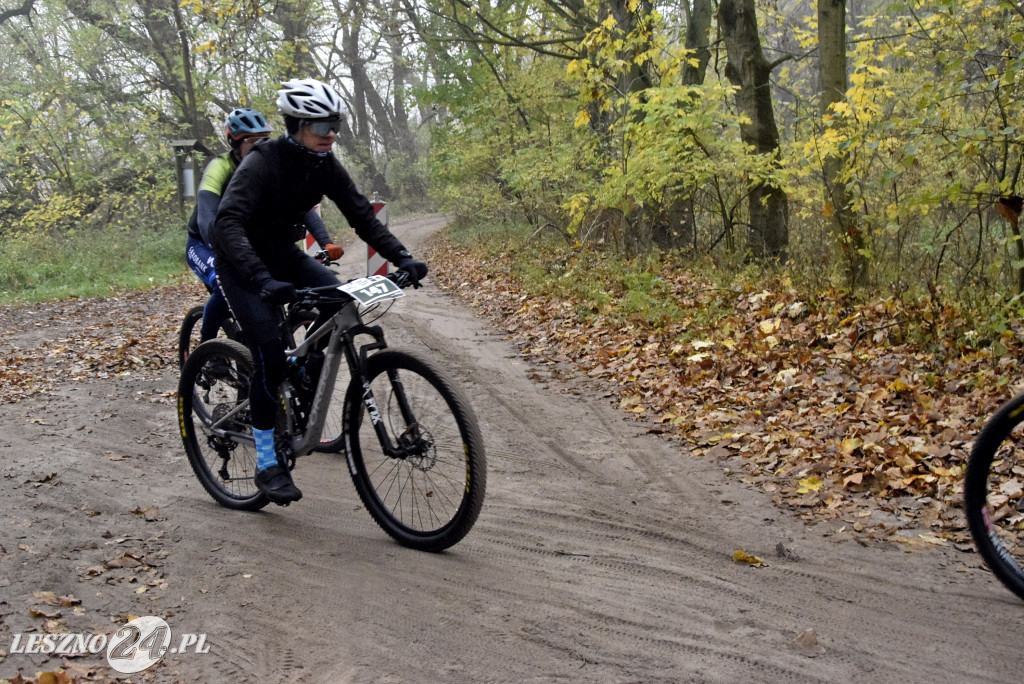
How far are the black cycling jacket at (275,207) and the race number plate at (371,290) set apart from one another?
252mm

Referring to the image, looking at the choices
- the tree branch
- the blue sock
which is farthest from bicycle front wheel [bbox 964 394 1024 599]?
the tree branch

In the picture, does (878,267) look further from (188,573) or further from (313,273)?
(188,573)

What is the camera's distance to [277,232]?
15.8 feet

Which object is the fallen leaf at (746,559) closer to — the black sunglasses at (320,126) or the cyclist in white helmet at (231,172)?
the black sunglasses at (320,126)

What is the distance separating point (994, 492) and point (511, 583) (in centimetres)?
227

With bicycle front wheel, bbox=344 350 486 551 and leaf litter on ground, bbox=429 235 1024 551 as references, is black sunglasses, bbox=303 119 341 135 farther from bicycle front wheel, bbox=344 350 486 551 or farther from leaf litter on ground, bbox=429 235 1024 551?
leaf litter on ground, bbox=429 235 1024 551

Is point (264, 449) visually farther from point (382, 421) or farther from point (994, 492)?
point (994, 492)

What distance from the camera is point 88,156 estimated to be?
27.3 metres

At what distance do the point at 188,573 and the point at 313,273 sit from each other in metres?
1.87

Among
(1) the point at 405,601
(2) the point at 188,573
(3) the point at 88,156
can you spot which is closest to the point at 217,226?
(2) the point at 188,573

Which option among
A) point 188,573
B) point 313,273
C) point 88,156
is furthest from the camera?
point 88,156

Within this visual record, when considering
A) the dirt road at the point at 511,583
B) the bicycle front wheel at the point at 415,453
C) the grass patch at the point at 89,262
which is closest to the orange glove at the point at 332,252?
the dirt road at the point at 511,583

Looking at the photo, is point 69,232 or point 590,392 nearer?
point 590,392

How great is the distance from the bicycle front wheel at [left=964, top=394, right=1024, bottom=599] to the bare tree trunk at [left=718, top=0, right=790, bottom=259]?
320 inches
